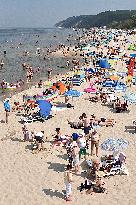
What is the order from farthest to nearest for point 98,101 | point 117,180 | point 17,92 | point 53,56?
point 53,56
point 17,92
point 98,101
point 117,180

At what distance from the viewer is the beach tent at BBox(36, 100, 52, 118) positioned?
19000 millimetres

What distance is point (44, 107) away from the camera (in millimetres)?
19094

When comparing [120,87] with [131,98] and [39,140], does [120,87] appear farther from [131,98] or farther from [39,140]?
[39,140]

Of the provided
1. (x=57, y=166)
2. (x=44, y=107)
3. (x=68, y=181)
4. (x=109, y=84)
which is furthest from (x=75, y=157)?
(x=109, y=84)

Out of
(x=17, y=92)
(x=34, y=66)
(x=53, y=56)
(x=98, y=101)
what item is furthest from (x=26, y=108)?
(x=53, y=56)

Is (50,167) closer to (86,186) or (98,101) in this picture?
(86,186)

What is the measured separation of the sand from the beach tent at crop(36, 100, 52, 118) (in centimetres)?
46

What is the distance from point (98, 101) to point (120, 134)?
616 cm

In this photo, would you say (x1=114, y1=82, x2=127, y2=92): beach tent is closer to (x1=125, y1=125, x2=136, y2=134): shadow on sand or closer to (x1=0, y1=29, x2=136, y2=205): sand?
(x1=0, y1=29, x2=136, y2=205): sand

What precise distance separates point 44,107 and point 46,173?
6.31m

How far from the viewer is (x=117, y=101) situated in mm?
21469

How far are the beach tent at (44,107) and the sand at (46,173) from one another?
46 cm

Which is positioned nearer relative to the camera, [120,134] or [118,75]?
[120,134]

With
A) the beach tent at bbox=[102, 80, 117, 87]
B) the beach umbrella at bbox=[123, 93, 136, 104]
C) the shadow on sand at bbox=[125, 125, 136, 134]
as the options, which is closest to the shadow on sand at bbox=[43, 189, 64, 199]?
the shadow on sand at bbox=[125, 125, 136, 134]
